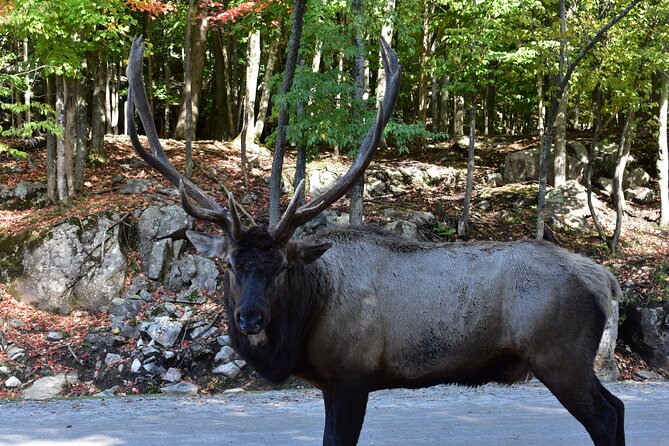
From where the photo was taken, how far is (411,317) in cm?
582

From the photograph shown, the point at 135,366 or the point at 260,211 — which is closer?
the point at 135,366

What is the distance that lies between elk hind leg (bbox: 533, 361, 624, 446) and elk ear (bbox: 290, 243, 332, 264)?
1894mm

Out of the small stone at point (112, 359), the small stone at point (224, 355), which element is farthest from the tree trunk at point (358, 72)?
the small stone at point (112, 359)

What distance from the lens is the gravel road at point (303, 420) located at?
7203 millimetres

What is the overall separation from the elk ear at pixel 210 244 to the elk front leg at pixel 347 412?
4.55 feet

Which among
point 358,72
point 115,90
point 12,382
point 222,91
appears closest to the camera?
point 12,382

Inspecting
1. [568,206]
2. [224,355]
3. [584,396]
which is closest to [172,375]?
[224,355]

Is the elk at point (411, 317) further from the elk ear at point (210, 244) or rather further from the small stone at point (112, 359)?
the small stone at point (112, 359)

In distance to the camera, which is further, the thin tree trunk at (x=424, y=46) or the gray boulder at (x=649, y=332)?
the thin tree trunk at (x=424, y=46)

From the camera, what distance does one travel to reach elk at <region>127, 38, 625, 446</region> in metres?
5.58

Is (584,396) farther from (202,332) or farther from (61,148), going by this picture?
(61,148)

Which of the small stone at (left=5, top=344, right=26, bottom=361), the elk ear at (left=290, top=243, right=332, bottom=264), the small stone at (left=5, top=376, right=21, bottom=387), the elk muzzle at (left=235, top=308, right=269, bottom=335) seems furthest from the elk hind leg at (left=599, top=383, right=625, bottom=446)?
the small stone at (left=5, top=344, right=26, bottom=361)

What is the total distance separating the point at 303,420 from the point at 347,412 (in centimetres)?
290

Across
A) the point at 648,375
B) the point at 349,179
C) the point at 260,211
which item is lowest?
the point at 648,375
